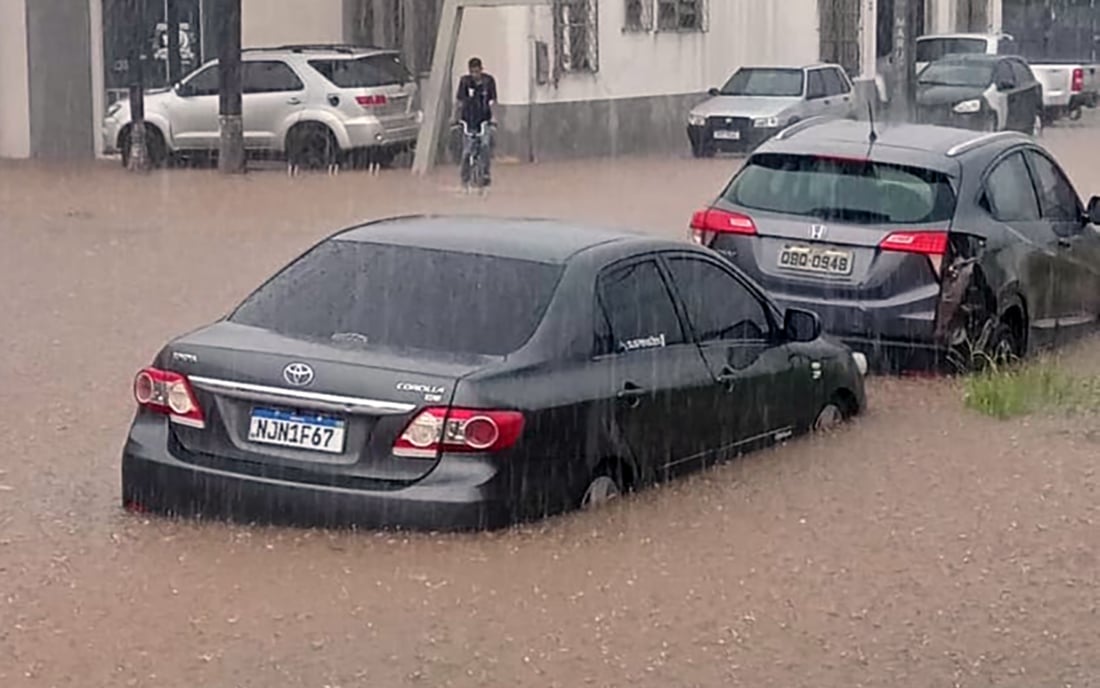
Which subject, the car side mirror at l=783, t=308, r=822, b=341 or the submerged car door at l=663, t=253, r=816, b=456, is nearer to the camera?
the submerged car door at l=663, t=253, r=816, b=456

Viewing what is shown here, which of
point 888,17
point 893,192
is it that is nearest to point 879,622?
point 893,192

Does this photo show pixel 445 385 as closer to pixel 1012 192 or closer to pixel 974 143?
pixel 974 143

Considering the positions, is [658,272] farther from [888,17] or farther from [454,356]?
[888,17]

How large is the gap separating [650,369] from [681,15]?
2824 centimetres

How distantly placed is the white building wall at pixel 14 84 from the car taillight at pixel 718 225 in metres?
20.7

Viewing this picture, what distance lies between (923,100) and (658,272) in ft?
92.0

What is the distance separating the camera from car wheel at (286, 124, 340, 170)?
29703 millimetres

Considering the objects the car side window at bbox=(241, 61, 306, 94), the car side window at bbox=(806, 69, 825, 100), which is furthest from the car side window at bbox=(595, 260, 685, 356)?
the car side window at bbox=(806, 69, 825, 100)

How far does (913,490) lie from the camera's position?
959cm

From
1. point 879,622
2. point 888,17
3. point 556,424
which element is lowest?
point 879,622

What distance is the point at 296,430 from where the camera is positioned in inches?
324

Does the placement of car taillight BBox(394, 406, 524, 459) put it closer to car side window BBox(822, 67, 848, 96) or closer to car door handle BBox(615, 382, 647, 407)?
car door handle BBox(615, 382, 647, 407)

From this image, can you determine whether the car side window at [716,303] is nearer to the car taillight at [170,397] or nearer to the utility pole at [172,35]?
the car taillight at [170,397]

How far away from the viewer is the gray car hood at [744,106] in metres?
33.3
